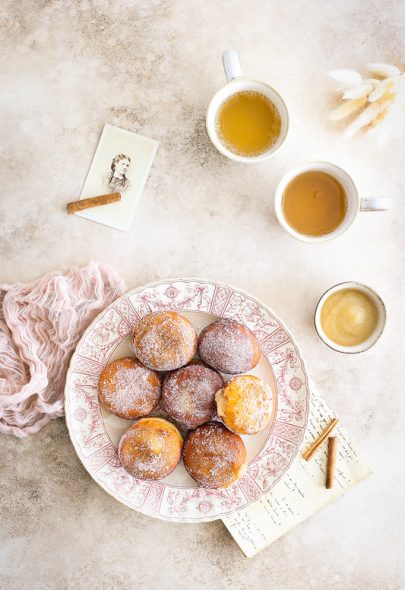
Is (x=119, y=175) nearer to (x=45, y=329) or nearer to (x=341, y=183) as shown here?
(x=45, y=329)

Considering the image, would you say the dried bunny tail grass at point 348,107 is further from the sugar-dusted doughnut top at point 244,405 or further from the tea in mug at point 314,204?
the sugar-dusted doughnut top at point 244,405

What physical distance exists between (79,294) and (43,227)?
9.8 inches

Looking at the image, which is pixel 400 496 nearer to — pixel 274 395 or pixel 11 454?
pixel 274 395

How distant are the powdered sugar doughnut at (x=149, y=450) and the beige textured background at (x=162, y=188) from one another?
1.04 ft

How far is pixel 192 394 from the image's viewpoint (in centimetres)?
137

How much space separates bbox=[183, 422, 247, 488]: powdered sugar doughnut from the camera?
135 centimetres

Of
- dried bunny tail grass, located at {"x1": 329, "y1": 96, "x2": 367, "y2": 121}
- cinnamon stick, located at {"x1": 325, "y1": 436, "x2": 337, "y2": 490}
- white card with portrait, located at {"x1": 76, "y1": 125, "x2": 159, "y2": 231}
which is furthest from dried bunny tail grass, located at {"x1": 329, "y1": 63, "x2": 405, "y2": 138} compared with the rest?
cinnamon stick, located at {"x1": 325, "y1": 436, "x2": 337, "y2": 490}

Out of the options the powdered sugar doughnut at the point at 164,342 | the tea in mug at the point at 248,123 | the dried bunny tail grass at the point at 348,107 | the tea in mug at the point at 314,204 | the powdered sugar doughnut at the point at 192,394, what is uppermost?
the dried bunny tail grass at the point at 348,107

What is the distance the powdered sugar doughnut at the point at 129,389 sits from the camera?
140cm

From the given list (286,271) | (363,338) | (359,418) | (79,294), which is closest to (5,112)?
(79,294)

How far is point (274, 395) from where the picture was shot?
1.50 meters

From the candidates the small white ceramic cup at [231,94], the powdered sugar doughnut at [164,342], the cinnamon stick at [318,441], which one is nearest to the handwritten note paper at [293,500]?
the cinnamon stick at [318,441]

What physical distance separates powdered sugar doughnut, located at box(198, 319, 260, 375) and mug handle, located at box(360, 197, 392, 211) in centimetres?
47

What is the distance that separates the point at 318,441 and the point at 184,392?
0.48 m
